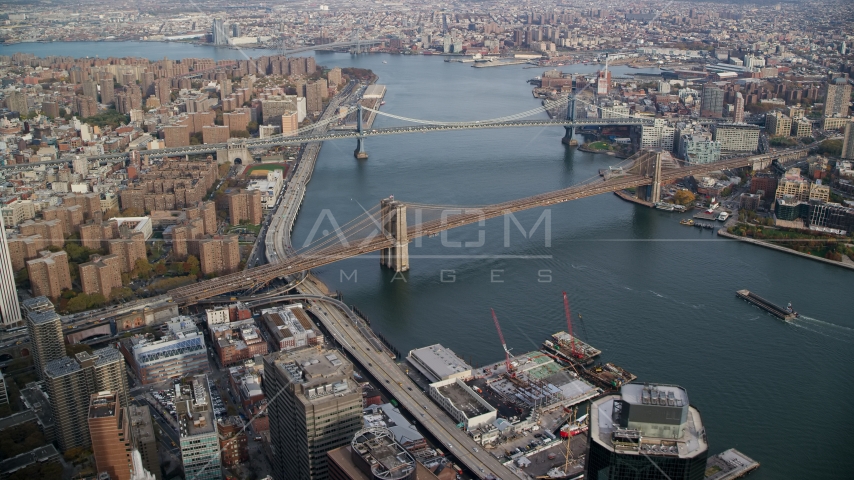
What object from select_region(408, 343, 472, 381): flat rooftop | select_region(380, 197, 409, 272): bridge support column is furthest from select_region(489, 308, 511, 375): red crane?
select_region(380, 197, 409, 272): bridge support column

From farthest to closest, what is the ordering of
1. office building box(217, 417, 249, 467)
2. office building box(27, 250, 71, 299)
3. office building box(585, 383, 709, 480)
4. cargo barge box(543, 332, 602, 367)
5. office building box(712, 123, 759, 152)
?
1. office building box(712, 123, 759, 152)
2. office building box(27, 250, 71, 299)
3. cargo barge box(543, 332, 602, 367)
4. office building box(217, 417, 249, 467)
5. office building box(585, 383, 709, 480)

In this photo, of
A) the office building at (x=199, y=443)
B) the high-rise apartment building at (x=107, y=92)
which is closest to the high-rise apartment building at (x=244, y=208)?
the office building at (x=199, y=443)

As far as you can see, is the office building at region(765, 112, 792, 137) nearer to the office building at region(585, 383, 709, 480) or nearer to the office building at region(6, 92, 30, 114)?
the office building at region(585, 383, 709, 480)

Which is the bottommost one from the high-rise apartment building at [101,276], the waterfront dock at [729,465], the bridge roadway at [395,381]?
the waterfront dock at [729,465]

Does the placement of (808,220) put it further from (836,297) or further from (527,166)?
(527,166)

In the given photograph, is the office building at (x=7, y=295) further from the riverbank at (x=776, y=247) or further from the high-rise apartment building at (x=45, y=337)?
the riverbank at (x=776, y=247)

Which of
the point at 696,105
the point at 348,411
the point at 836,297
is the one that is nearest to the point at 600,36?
the point at 696,105
